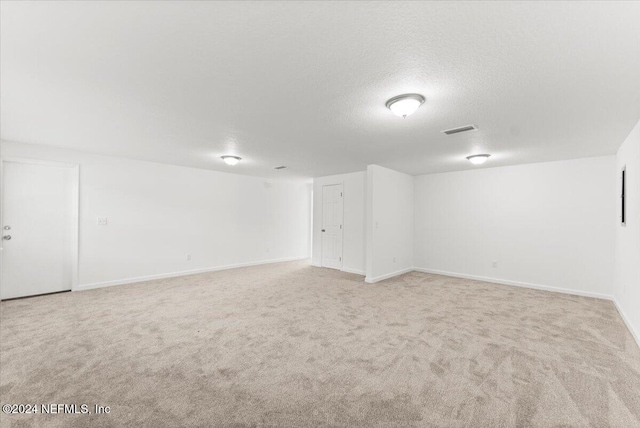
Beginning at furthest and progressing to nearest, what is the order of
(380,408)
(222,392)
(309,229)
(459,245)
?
(309,229) < (459,245) < (222,392) < (380,408)

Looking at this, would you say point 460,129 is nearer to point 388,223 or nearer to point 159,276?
point 388,223

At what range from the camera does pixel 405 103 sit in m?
2.41

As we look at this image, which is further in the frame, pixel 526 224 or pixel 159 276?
pixel 159 276

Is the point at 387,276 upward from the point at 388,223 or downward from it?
downward

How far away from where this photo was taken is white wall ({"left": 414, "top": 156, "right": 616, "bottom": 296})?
461 centimetres

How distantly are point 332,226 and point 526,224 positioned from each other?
4038mm

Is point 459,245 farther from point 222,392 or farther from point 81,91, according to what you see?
point 81,91

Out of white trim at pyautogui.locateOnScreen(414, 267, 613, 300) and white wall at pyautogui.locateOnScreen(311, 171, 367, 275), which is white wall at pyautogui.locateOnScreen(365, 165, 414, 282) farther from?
white trim at pyautogui.locateOnScreen(414, 267, 613, 300)

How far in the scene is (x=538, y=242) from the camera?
5125mm

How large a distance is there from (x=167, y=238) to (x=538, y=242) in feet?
24.3

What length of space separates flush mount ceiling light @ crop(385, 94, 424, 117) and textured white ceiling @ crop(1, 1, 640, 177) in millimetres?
77

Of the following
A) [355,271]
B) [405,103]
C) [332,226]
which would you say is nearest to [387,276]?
[355,271]

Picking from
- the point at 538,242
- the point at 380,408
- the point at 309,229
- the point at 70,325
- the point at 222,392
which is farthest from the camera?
the point at 309,229

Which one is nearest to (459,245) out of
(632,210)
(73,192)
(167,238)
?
(632,210)
